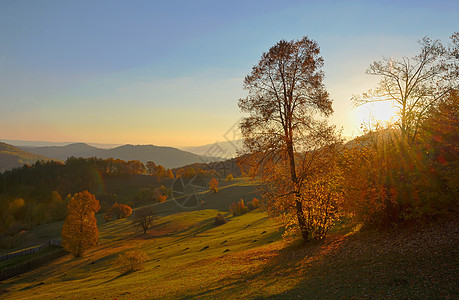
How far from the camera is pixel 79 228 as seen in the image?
5597cm

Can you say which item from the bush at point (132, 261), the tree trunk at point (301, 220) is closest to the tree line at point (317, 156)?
the tree trunk at point (301, 220)

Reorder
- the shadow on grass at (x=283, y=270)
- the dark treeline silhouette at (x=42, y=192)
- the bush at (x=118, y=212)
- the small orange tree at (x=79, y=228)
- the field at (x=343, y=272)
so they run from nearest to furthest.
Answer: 1. the field at (x=343, y=272)
2. the shadow on grass at (x=283, y=270)
3. the small orange tree at (x=79, y=228)
4. the bush at (x=118, y=212)
5. the dark treeline silhouette at (x=42, y=192)

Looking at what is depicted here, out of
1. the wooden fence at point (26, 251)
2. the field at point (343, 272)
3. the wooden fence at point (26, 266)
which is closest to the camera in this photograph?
the field at point (343, 272)

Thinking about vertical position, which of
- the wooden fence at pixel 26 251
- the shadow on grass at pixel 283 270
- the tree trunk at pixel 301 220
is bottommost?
the wooden fence at pixel 26 251

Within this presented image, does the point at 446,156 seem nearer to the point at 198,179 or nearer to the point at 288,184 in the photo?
the point at 288,184

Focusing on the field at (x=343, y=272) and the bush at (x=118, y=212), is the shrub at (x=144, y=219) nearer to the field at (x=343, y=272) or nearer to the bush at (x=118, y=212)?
the bush at (x=118, y=212)

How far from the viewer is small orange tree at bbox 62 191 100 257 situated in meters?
55.0

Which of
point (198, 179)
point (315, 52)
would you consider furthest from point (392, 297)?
point (198, 179)

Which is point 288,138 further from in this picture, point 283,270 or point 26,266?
point 26,266

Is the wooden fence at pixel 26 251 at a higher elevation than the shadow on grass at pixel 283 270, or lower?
lower

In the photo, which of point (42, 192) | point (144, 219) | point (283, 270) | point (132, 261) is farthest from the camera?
point (42, 192)

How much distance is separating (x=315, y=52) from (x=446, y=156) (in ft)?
46.5

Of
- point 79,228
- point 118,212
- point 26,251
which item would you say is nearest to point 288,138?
point 79,228

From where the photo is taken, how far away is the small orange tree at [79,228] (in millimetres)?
54969
